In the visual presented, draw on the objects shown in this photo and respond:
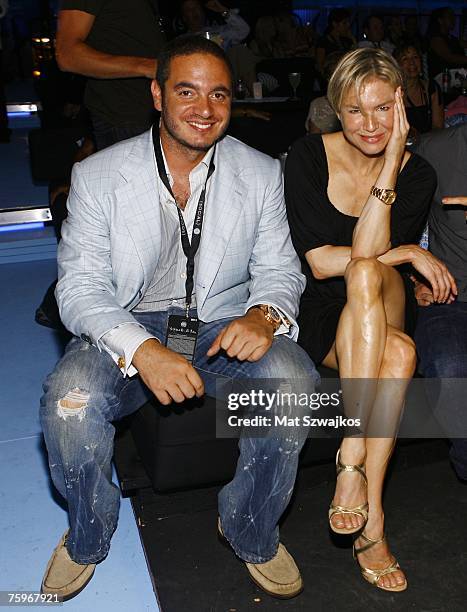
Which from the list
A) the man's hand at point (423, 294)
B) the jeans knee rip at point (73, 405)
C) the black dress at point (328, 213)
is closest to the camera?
the jeans knee rip at point (73, 405)

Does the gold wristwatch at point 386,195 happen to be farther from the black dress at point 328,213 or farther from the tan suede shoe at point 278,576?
the tan suede shoe at point 278,576

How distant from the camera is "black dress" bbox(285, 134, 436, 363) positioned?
2.15 meters

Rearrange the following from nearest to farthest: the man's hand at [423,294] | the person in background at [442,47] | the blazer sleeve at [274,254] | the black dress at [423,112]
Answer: the blazer sleeve at [274,254]
the man's hand at [423,294]
the black dress at [423,112]
the person in background at [442,47]

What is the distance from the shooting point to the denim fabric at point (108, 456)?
65.4 inches

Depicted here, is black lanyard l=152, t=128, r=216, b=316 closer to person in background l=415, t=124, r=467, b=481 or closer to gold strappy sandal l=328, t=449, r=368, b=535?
gold strappy sandal l=328, t=449, r=368, b=535

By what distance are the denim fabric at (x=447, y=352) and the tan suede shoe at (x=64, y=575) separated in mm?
1022

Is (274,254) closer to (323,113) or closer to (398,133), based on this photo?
(398,133)

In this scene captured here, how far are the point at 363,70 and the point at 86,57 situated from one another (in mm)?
962

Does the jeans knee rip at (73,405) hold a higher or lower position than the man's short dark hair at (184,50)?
lower

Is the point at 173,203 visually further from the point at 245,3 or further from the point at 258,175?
the point at 245,3

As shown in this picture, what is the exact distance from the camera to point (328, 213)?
216cm

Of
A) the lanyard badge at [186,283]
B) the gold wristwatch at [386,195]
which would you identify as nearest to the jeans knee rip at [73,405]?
the lanyard badge at [186,283]
